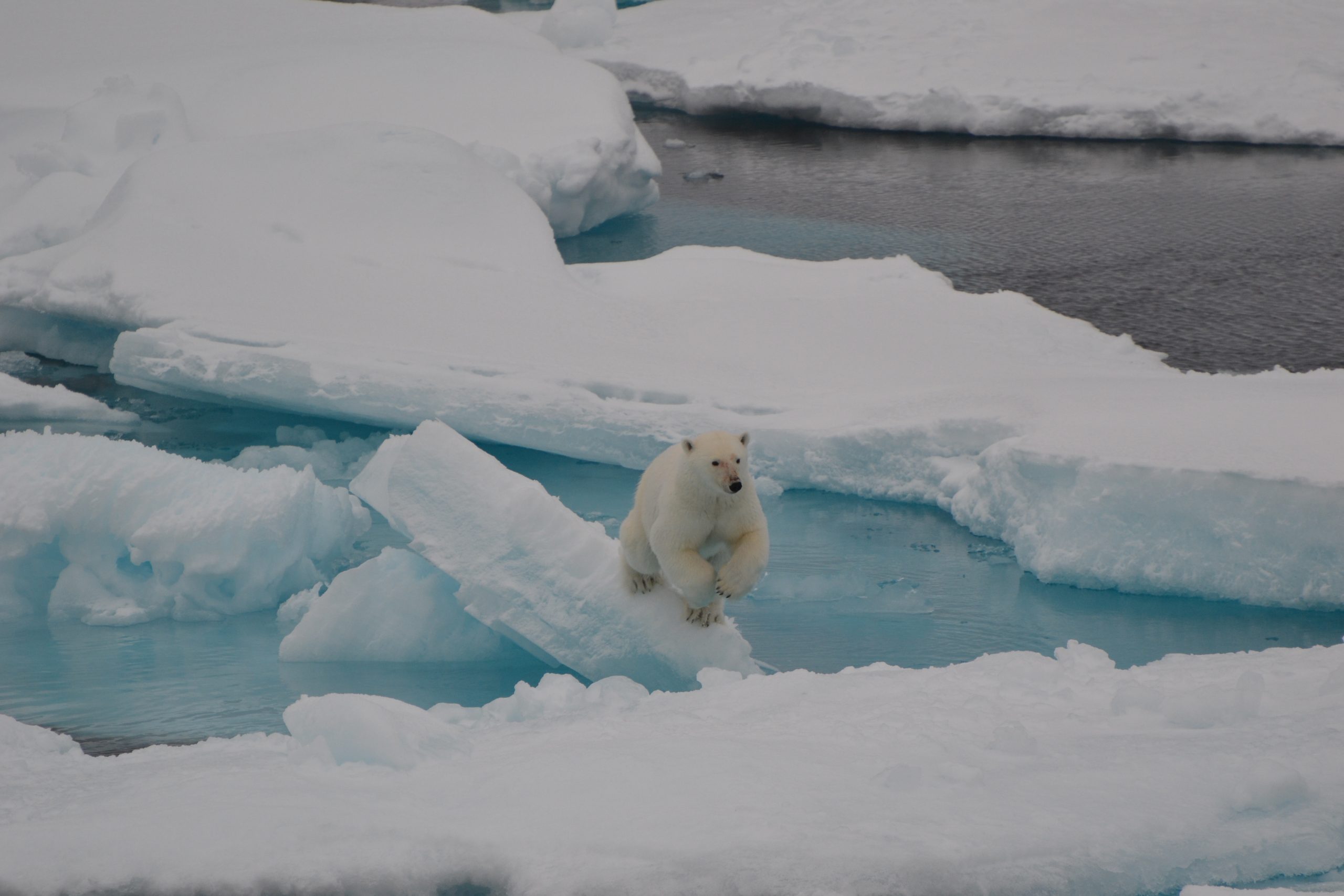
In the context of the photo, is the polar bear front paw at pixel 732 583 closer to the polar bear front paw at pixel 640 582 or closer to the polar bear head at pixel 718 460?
the polar bear head at pixel 718 460

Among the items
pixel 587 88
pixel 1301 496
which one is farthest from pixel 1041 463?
pixel 587 88

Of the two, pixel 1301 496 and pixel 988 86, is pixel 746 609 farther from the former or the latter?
pixel 988 86

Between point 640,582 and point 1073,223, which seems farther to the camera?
point 1073,223

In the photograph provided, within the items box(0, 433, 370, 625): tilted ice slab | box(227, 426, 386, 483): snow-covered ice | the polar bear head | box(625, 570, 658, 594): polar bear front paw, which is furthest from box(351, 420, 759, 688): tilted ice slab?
box(227, 426, 386, 483): snow-covered ice

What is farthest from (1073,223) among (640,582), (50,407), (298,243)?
(640,582)

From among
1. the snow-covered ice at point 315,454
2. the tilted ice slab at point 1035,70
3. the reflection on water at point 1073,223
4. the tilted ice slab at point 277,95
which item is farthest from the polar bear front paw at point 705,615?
the tilted ice slab at point 1035,70

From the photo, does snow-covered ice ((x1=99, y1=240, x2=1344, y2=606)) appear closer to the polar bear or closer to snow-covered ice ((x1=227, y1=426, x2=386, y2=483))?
snow-covered ice ((x1=227, y1=426, x2=386, y2=483))

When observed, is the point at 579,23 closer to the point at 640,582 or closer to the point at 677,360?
the point at 677,360
